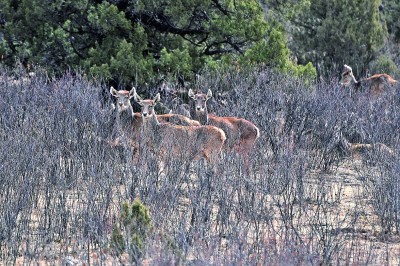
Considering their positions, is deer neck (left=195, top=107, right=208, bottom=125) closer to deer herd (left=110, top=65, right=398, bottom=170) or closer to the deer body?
deer herd (left=110, top=65, right=398, bottom=170)

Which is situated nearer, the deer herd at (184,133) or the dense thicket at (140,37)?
the deer herd at (184,133)

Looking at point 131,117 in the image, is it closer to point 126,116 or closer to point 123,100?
point 126,116

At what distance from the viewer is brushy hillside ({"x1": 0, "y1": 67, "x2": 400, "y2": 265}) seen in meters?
6.93

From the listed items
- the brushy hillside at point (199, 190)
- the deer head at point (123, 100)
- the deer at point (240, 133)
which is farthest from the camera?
the deer head at point (123, 100)

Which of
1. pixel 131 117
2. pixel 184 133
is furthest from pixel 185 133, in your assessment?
pixel 131 117

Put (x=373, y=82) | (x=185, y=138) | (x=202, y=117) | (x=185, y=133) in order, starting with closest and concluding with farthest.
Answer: (x=185, y=138) < (x=185, y=133) < (x=202, y=117) < (x=373, y=82)

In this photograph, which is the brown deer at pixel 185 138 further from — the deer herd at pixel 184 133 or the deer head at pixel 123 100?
the deer head at pixel 123 100

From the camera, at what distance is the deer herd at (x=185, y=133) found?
1037cm

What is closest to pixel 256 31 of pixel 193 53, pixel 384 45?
pixel 193 53

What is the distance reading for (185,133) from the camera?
10.9m

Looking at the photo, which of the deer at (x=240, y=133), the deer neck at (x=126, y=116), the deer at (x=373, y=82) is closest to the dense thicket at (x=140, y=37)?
the deer at (x=373, y=82)

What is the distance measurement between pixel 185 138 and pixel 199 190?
246 cm

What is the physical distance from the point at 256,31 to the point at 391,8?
14.0 m

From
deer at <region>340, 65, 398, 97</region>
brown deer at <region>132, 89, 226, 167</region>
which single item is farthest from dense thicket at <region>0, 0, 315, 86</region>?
brown deer at <region>132, 89, 226, 167</region>
